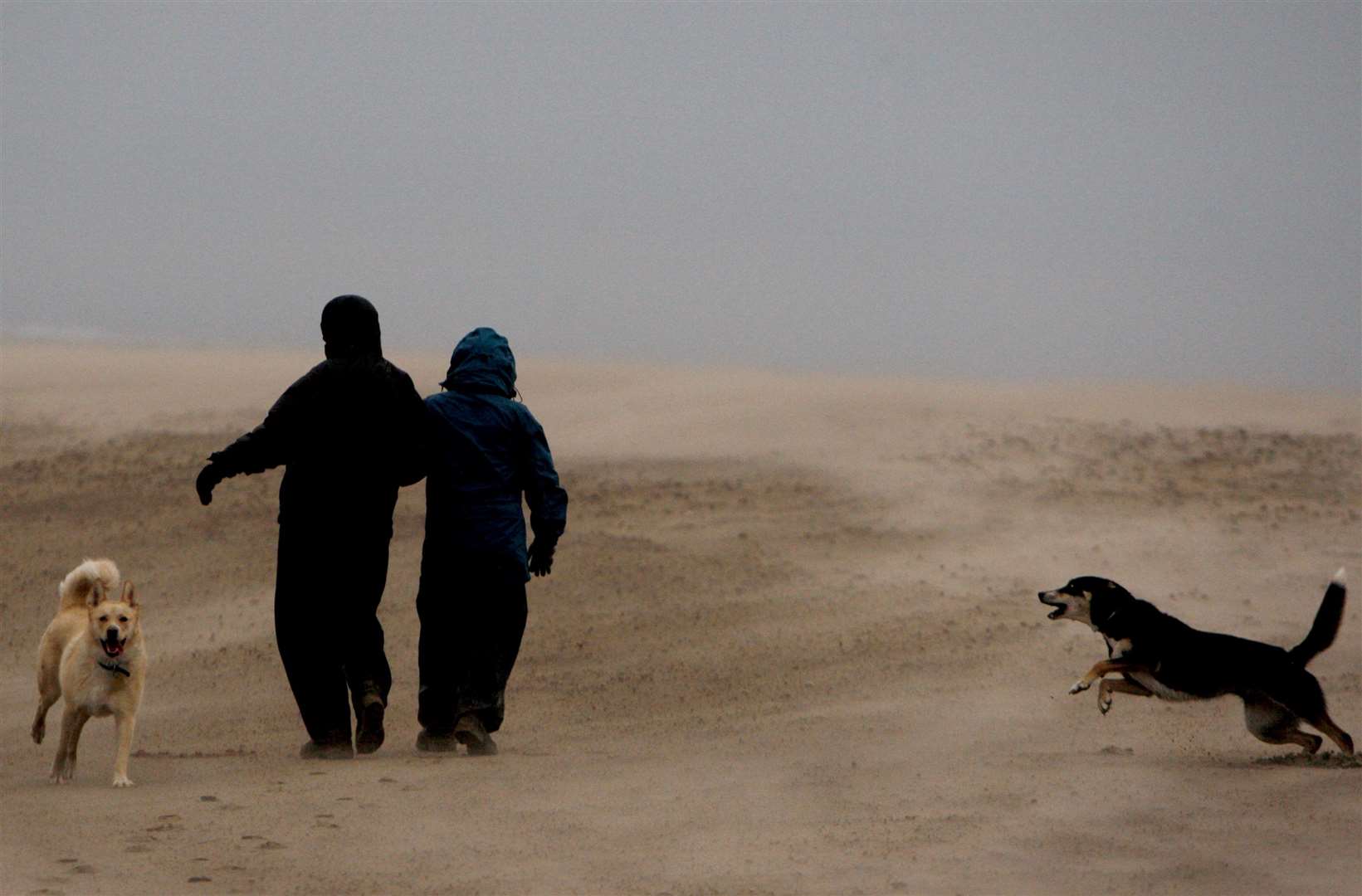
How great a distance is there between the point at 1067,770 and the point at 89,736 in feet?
19.2

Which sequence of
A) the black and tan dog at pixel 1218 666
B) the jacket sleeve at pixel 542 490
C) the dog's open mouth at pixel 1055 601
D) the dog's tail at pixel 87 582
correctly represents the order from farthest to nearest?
the dog's open mouth at pixel 1055 601
the jacket sleeve at pixel 542 490
the black and tan dog at pixel 1218 666
the dog's tail at pixel 87 582

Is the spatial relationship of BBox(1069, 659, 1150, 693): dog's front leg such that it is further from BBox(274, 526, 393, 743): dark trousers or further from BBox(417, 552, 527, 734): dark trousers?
BBox(274, 526, 393, 743): dark trousers

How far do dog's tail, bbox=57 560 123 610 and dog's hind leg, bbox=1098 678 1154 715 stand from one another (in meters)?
4.97

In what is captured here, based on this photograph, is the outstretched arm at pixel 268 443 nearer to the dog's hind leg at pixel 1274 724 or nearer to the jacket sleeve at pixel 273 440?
the jacket sleeve at pixel 273 440

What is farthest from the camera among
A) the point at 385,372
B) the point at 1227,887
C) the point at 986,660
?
the point at 986,660

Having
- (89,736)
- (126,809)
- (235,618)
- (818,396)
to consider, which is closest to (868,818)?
(126,809)

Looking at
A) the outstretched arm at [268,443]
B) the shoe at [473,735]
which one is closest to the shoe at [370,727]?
the shoe at [473,735]

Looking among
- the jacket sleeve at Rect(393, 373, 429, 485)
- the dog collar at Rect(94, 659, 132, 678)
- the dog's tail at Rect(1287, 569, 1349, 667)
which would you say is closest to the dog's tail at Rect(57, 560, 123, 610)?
the dog collar at Rect(94, 659, 132, 678)

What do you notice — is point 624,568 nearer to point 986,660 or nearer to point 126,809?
point 986,660

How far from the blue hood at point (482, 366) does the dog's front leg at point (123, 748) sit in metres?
2.28

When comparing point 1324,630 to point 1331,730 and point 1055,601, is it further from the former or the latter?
point 1055,601

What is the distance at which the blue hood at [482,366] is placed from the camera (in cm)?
928

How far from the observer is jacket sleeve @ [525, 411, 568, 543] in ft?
29.7

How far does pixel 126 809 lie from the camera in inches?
294
